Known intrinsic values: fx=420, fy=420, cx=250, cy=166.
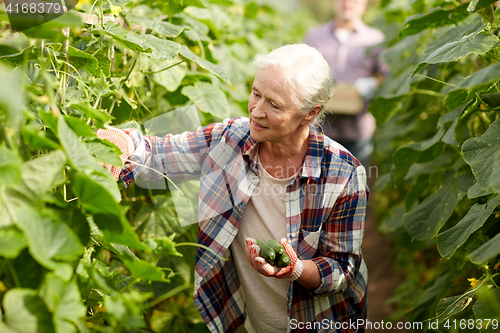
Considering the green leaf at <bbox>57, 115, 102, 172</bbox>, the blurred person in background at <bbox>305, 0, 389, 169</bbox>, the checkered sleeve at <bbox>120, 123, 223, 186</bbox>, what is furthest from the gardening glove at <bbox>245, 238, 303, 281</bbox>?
the blurred person in background at <bbox>305, 0, 389, 169</bbox>

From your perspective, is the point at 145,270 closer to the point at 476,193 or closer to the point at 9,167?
the point at 9,167

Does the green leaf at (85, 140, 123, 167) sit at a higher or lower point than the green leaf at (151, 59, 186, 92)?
higher

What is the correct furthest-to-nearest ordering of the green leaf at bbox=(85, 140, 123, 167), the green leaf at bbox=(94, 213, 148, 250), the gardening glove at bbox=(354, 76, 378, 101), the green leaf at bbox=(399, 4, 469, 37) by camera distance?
1. the gardening glove at bbox=(354, 76, 378, 101)
2. the green leaf at bbox=(399, 4, 469, 37)
3. the green leaf at bbox=(85, 140, 123, 167)
4. the green leaf at bbox=(94, 213, 148, 250)

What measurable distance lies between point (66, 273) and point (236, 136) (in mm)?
846

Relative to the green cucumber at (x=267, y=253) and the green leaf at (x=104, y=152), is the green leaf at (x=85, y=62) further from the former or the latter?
the green cucumber at (x=267, y=253)

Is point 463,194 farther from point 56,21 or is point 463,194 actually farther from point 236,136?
point 56,21

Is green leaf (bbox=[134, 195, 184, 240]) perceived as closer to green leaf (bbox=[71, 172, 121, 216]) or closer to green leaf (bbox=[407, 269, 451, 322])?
green leaf (bbox=[71, 172, 121, 216])

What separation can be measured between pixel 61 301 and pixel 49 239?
4.0 inches

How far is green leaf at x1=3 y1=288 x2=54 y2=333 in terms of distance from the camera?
2.17ft

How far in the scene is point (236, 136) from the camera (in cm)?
144

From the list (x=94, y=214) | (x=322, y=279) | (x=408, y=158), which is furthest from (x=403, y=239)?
(x=94, y=214)

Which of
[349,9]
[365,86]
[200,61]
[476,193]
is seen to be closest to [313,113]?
[200,61]

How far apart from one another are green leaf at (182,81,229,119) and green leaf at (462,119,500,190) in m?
0.87

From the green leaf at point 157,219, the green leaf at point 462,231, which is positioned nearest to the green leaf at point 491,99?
the green leaf at point 462,231
